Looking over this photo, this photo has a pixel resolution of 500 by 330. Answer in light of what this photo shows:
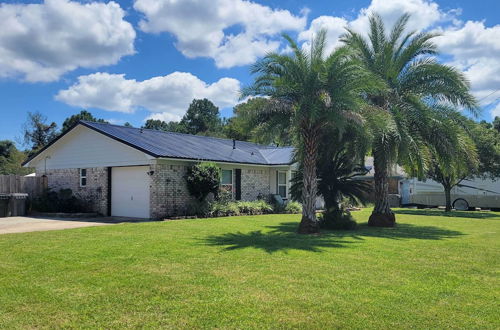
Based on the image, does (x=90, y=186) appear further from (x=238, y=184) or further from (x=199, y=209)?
(x=238, y=184)

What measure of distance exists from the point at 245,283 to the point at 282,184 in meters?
19.7

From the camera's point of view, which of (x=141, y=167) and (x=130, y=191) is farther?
(x=130, y=191)

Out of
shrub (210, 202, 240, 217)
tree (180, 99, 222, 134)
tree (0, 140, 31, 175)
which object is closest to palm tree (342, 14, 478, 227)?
shrub (210, 202, 240, 217)

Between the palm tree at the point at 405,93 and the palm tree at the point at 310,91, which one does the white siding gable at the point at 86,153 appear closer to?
the palm tree at the point at 310,91

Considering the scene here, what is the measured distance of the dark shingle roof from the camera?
19.6 m

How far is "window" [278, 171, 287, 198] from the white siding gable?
31.6 feet

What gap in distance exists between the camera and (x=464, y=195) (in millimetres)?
28672

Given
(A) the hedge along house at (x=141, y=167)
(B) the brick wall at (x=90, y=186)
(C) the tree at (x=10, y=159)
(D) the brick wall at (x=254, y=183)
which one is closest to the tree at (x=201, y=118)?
(C) the tree at (x=10, y=159)

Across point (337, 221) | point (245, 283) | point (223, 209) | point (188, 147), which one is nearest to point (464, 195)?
point (337, 221)

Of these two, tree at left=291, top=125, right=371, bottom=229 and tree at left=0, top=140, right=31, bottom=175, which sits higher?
tree at left=0, top=140, right=31, bottom=175

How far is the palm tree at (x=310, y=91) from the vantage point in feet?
41.0

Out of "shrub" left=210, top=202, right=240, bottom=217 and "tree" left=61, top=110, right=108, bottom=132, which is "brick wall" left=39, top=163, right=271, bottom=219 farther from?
"tree" left=61, top=110, right=108, bottom=132

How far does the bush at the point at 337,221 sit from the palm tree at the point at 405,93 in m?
1.94

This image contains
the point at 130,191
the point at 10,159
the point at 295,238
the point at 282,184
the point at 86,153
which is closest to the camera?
the point at 295,238
